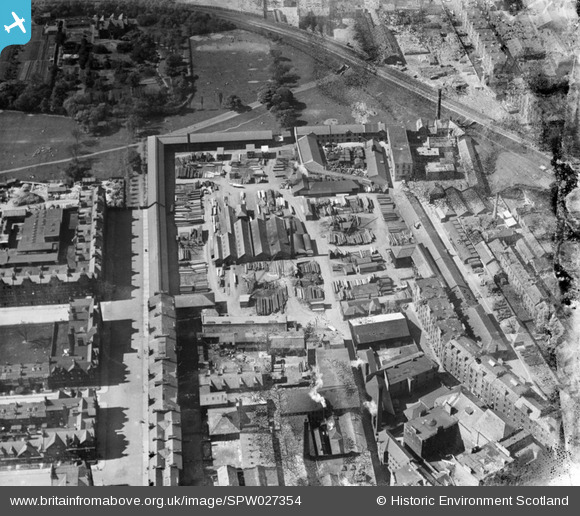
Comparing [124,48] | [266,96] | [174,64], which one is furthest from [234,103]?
[124,48]

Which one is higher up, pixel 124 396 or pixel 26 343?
pixel 26 343

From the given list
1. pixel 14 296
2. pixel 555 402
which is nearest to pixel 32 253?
pixel 14 296

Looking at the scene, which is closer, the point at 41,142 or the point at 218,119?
the point at 41,142

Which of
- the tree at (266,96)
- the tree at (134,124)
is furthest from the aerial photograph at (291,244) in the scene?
the tree at (134,124)

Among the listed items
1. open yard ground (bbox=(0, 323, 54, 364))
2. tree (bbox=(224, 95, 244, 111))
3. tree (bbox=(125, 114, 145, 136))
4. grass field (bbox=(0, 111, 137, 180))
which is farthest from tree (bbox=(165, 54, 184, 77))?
open yard ground (bbox=(0, 323, 54, 364))

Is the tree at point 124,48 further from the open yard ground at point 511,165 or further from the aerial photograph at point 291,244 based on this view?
the open yard ground at point 511,165

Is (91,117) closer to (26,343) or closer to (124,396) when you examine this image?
(26,343)
